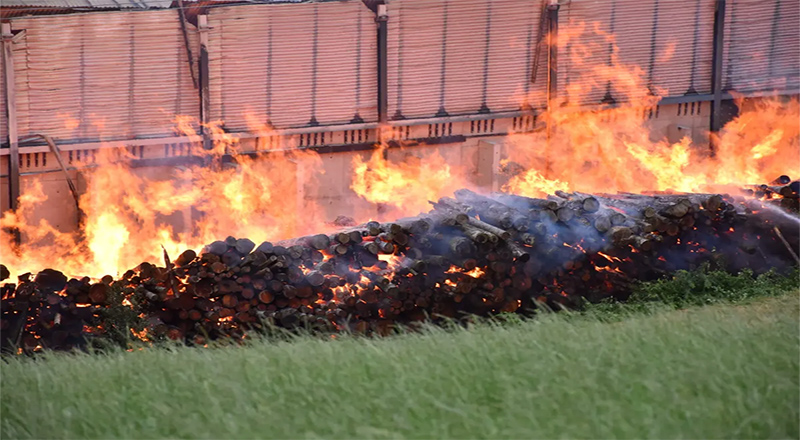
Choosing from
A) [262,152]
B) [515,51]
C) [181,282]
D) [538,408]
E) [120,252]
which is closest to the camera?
[538,408]

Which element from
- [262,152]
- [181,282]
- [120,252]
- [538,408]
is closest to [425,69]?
[262,152]

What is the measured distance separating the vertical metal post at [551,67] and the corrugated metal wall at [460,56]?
23 centimetres

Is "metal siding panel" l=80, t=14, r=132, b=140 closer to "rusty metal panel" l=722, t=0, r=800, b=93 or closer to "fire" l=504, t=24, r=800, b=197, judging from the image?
"fire" l=504, t=24, r=800, b=197

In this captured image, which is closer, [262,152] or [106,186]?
[106,186]

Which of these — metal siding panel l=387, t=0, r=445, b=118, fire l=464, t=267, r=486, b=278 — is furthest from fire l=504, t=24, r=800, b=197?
fire l=464, t=267, r=486, b=278

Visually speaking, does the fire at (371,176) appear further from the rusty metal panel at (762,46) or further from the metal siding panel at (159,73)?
the rusty metal panel at (762,46)

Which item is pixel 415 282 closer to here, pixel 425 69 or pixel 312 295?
pixel 312 295

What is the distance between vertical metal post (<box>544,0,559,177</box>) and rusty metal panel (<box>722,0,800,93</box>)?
10.9ft

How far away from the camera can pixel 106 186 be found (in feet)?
51.9

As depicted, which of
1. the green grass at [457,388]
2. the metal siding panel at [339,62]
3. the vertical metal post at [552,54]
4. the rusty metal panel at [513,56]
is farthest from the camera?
the vertical metal post at [552,54]

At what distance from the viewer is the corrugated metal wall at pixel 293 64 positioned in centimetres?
1656

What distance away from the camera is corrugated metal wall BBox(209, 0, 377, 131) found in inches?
652

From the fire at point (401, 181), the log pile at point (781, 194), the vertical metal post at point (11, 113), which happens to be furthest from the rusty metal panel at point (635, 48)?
the vertical metal post at point (11, 113)

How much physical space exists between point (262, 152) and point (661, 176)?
6445mm
